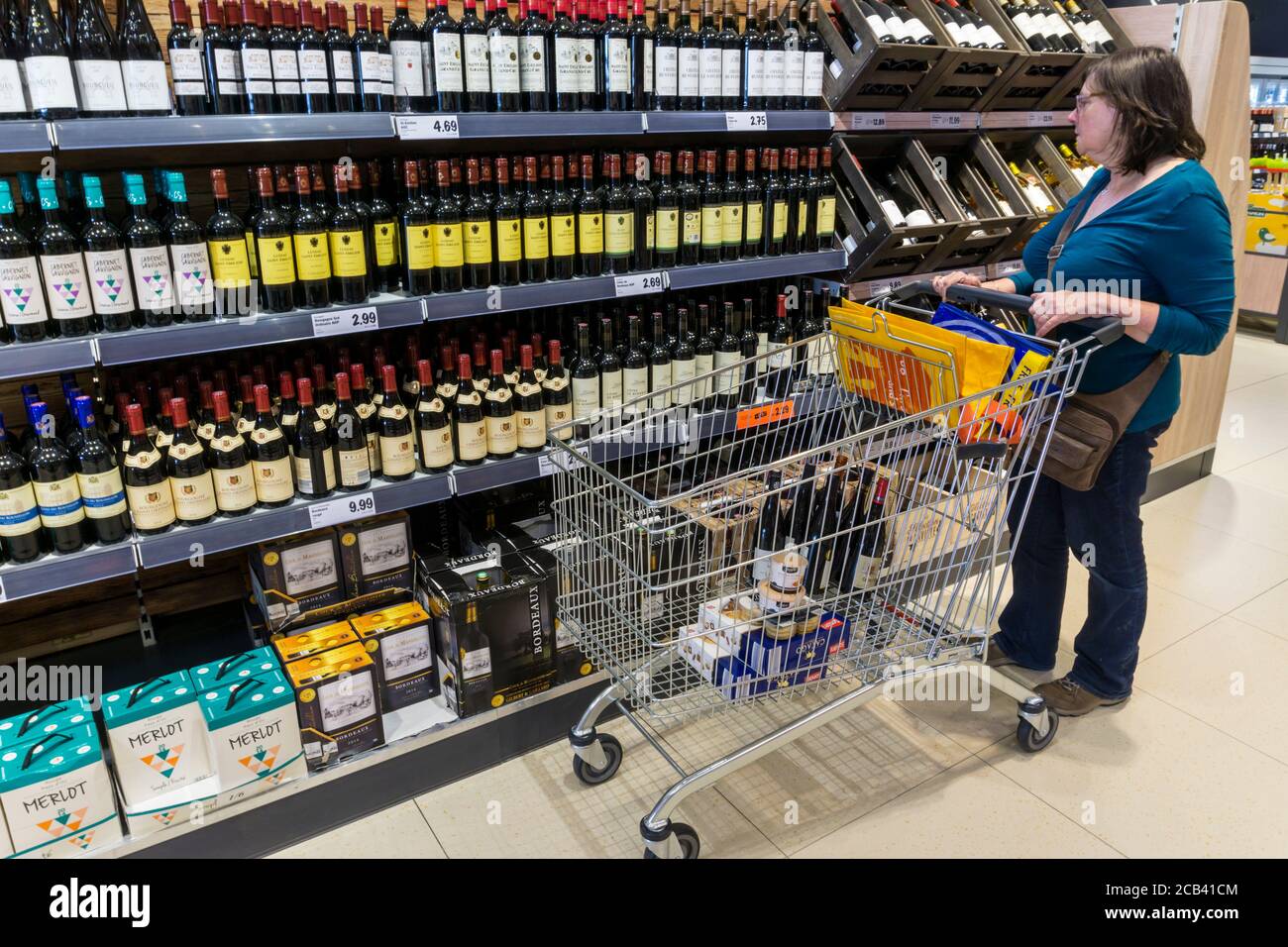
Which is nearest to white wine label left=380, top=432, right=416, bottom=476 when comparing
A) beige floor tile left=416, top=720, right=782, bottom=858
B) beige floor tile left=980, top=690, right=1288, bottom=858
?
beige floor tile left=416, top=720, right=782, bottom=858

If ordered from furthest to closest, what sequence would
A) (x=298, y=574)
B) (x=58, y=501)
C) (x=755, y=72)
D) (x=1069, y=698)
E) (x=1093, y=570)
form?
1. (x=755, y=72)
2. (x=1069, y=698)
3. (x=1093, y=570)
4. (x=298, y=574)
5. (x=58, y=501)

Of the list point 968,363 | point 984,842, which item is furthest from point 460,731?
point 968,363

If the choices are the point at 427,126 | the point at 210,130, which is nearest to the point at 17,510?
the point at 210,130

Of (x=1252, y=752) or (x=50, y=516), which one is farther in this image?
(x=1252, y=752)

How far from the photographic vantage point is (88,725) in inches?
80.3

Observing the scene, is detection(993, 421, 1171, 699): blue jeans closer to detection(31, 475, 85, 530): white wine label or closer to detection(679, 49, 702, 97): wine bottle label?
detection(679, 49, 702, 97): wine bottle label

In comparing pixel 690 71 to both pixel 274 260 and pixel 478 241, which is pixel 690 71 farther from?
pixel 274 260

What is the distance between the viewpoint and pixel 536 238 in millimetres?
2502

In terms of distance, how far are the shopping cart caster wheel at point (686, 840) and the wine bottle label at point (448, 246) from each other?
1.51 metres

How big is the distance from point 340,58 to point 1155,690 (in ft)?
9.54

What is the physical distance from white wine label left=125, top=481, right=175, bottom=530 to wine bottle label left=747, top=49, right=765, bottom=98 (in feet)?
6.52

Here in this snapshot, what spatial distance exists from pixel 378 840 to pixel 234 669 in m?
0.55

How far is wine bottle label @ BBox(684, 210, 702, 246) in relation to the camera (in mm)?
2779

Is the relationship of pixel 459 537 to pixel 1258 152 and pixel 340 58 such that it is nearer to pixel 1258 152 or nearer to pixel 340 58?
pixel 340 58
